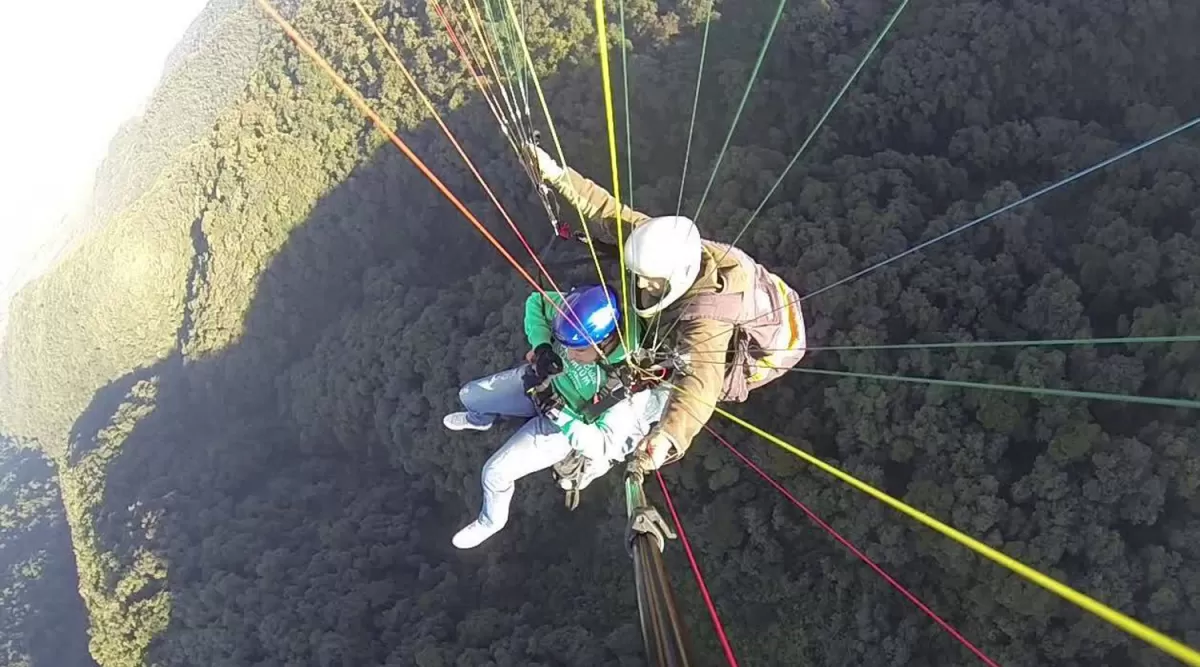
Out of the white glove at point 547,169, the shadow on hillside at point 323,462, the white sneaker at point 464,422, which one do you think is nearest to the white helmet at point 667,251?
the white glove at point 547,169

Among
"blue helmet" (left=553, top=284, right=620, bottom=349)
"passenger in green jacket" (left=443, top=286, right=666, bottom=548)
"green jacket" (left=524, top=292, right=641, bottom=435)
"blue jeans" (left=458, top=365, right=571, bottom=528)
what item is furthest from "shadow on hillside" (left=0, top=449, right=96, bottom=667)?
"blue helmet" (left=553, top=284, right=620, bottom=349)

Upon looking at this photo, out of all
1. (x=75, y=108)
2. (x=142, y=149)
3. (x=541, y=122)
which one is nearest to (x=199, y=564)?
(x=541, y=122)

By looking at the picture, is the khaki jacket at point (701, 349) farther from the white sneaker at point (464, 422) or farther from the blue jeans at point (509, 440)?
the white sneaker at point (464, 422)

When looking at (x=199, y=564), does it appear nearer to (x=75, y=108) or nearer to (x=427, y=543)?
(x=427, y=543)

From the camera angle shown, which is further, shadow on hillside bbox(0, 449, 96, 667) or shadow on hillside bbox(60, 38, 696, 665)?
shadow on hillside bbox(0, 449, 96, 667)

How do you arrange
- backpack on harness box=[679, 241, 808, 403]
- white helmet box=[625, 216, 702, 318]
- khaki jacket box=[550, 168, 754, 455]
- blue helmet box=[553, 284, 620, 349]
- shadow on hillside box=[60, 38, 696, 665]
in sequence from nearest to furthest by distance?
white helmet box=[625, 216, 702, 318] → khaki jacket box=[550, 168, 754, 455] → backpack on harness box=[679, 241, 808, 403] → blue helmet box=[553, 284, 620, 349] → shadow on hillside box=[60, 38, 696, 665]

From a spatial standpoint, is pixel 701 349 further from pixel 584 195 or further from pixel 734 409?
pixel 734 409

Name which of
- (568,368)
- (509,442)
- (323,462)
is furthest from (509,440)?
(323,462)

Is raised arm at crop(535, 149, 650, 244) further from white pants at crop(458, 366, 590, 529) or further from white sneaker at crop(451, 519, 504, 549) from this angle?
white sneaker at crop(451, 519, 504, 549)
